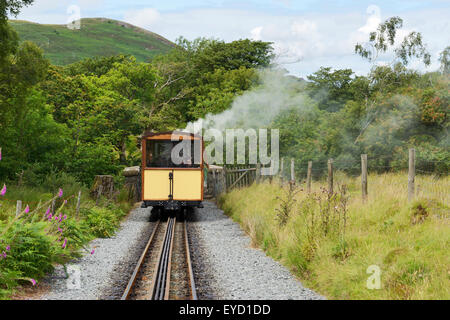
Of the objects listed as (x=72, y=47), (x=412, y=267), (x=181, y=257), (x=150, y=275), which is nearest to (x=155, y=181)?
(x=181, y=257)

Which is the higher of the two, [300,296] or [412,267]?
[412,267]

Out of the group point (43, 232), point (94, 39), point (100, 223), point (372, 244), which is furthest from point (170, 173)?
point (94, 39)

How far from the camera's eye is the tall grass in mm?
6316

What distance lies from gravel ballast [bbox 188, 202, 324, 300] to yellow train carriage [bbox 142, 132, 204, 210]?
2.90 meters

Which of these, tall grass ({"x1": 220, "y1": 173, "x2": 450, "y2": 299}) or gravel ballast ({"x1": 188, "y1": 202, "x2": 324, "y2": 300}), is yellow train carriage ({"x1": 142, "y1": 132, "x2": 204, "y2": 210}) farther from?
tall grass ({"x1": 220, "y1": 173, "x2": 450, "y2": 299})

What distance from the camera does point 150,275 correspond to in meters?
8.59

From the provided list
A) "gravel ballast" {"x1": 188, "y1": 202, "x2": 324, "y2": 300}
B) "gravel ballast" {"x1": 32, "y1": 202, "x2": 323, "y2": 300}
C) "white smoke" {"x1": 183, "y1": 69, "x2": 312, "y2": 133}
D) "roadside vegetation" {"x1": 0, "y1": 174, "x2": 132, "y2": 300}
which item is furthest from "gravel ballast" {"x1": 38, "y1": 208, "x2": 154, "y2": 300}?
"white smoke" {"x1": 183, "y1": 69, "x2": 312, "y2": 133}

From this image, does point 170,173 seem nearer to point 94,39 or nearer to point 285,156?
point 285,156

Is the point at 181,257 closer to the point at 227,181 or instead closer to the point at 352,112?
the point at 227,181

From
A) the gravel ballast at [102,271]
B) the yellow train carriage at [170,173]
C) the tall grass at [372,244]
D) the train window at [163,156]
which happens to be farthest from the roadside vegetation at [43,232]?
the tall grass at [372,244]

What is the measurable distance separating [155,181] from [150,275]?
8.10 m

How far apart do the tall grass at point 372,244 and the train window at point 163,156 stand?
544 centimetres

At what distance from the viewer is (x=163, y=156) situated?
55.1ft

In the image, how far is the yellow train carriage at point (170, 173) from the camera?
16500 mm
